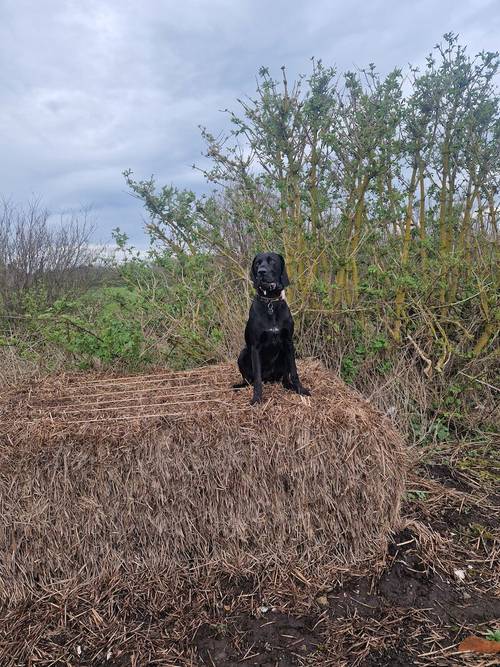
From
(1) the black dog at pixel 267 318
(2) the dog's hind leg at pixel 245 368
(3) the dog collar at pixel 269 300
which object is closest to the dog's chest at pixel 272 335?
(1) the black dog at pixel 267 318

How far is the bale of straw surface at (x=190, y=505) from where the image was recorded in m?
2.43

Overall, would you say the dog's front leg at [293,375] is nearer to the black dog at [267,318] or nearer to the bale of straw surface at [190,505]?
the black dog at [267,318]

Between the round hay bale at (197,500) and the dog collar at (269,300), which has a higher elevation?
the dog collar at (269,300)

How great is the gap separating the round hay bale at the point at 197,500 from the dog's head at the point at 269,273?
2.58ft

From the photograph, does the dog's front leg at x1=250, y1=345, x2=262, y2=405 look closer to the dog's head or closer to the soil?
the dog's head

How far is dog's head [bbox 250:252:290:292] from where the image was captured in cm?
273

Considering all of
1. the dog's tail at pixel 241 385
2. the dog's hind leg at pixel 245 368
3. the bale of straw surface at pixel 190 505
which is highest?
the dog's hind leg at pixel 245 368

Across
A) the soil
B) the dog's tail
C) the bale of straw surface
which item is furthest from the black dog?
the soil

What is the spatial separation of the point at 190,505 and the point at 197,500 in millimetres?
47

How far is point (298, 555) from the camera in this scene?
251cm

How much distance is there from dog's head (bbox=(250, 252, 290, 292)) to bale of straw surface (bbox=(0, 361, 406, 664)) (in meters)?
0.78

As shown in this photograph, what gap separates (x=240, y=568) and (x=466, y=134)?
13.7 ft

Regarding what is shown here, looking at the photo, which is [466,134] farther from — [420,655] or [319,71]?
[420,655]

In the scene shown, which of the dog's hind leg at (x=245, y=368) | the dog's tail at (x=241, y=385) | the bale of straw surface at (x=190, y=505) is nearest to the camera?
the bale of straw surface at (x=190, y=505)
